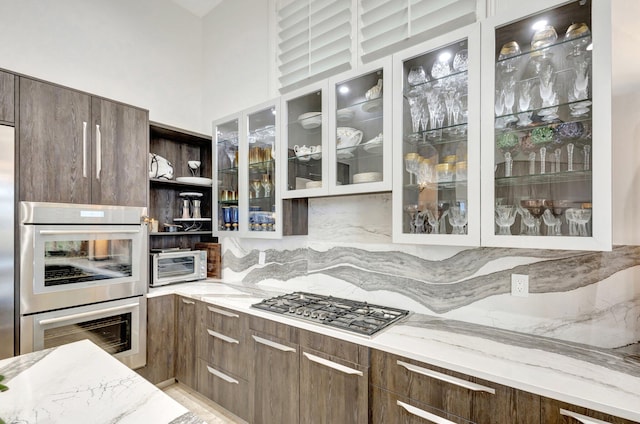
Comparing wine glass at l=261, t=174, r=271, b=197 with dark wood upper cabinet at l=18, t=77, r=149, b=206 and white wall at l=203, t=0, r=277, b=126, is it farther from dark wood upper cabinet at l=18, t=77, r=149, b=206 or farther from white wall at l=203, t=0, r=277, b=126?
dark wood upper cabinet at l=18, t=77, r=149, b=206

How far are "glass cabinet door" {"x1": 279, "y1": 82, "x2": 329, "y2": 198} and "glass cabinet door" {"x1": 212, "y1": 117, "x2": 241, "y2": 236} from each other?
1.92 ft

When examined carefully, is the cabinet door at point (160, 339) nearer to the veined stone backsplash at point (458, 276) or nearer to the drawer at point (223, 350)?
the drawer at point (223, 350)

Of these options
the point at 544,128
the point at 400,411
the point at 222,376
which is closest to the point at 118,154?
the point at 222,376

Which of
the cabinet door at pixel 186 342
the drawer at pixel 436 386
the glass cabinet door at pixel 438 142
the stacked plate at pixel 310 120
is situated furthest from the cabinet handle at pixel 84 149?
the drawer at pixel 436 386

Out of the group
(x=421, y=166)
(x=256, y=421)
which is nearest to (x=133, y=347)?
(x=256, y=421)

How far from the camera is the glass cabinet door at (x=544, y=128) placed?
4.41ft

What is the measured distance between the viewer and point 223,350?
228 cm

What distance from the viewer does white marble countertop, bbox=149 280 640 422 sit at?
1.10 metres

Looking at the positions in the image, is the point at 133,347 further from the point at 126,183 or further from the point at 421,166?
the point at 421,166

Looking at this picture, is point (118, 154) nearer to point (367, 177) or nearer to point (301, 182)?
point (301, 182)

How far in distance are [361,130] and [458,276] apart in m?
1.05

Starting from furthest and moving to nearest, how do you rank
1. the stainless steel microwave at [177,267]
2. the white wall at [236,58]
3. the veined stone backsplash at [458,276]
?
the white wall at [236,58] < the stainless steel microwave at [177,267] < the veined stone backsplash at [458,276]

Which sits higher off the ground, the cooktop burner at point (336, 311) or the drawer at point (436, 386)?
the cooktop burner at point (336, 311)

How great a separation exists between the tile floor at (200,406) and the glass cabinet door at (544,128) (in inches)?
84.1
